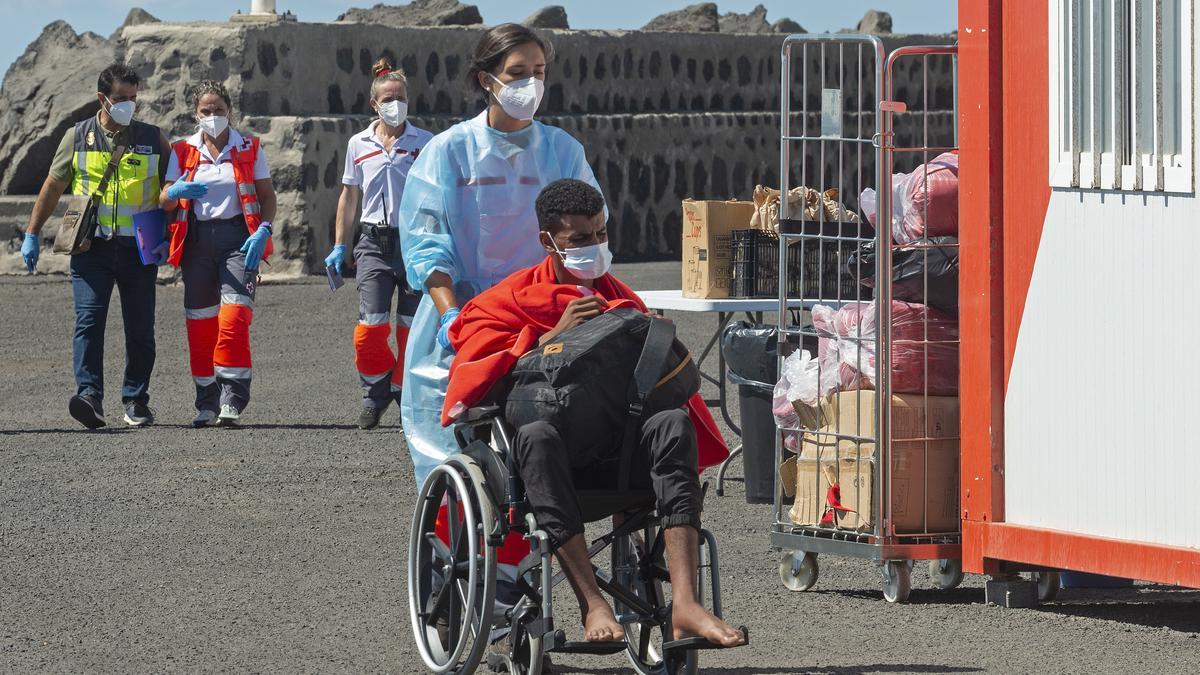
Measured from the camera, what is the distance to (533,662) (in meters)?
5.09

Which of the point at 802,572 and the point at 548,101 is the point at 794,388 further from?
the point at 548,101


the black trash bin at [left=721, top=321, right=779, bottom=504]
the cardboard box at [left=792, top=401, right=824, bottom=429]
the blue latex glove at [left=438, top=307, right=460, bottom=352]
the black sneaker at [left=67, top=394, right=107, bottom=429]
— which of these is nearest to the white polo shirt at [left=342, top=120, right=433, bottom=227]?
the black sneaker at [left=67, top=394, right=107, bottom=429]

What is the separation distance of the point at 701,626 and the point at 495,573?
0.51 m

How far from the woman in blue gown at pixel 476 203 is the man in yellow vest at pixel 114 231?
5216 millimetres

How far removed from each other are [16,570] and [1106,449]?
3.63m

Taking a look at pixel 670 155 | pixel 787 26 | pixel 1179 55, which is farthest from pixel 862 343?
pixel 787 26

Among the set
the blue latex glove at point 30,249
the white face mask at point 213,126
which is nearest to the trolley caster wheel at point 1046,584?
the white face mask at point 213,126

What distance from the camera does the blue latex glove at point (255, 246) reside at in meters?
10.9

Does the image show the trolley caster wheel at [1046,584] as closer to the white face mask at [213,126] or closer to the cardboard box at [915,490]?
the cardboard box at [915,490]

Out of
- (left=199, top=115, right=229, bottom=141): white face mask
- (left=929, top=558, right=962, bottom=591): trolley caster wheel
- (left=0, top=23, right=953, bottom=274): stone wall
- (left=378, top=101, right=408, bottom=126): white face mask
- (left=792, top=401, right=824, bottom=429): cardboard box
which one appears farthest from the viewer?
(left=0, top=23, right=953, bottom=274): stone wall

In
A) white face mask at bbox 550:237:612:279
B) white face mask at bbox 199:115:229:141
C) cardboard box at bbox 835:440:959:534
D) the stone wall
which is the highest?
the stone wall

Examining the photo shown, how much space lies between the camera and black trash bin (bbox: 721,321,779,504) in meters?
8.05

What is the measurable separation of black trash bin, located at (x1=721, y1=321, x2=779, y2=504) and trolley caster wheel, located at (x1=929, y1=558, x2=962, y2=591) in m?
1.25

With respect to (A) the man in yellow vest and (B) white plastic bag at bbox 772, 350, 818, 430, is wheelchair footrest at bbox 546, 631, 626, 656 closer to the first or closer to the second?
(B) white plastic bag at bbox 772, 350, 818, 430
